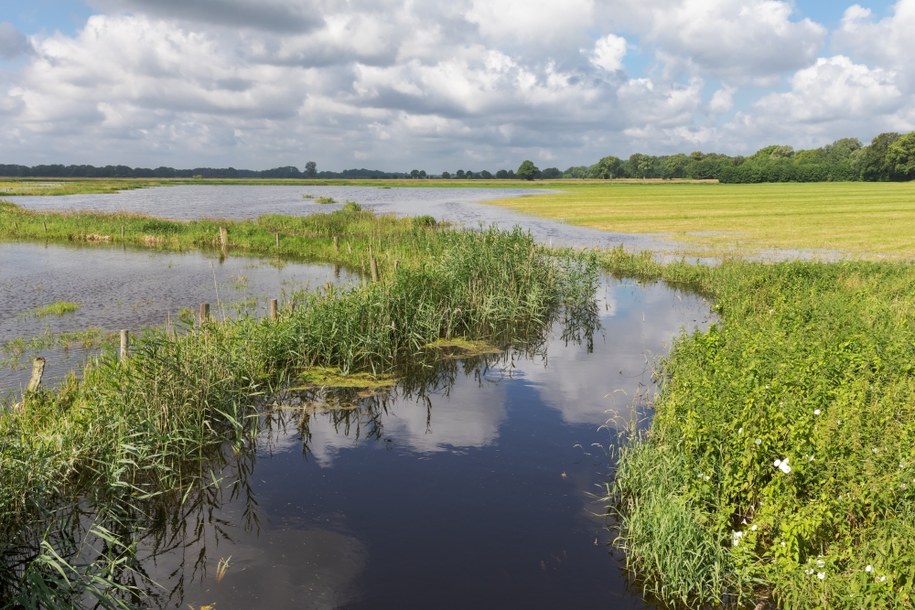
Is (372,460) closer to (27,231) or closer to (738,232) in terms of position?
(738,232)

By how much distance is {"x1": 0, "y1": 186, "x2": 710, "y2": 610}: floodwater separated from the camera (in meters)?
8.62

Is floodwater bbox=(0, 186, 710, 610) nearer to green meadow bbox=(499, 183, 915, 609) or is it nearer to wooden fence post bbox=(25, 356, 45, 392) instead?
green meadow bbox=(499, 183, 915, 609)

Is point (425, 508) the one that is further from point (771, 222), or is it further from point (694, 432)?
point (771, 222)

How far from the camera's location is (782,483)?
8.42 m

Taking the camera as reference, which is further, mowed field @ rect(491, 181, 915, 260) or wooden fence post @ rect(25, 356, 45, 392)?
mowed field @ rect(491, 181, 915, 260)

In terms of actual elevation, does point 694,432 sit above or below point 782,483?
above

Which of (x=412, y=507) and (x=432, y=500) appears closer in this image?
(x=412, y=507)

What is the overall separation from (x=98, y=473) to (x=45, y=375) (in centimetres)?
842

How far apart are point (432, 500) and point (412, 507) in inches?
16.7

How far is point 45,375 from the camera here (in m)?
16.7

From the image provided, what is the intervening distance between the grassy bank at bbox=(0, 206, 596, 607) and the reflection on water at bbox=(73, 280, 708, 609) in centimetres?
76

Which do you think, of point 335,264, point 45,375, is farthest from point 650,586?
point 335,264

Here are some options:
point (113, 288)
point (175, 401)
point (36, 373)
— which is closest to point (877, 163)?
point (113, 288)

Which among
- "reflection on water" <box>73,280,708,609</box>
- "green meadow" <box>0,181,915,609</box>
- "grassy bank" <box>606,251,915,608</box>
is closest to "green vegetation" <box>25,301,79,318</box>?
"green meadow" <box>0,181,915,609</box>
